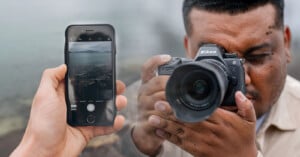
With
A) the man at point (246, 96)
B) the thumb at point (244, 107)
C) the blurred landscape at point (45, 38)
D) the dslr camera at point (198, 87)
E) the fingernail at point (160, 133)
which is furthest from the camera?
the blurred landscape at point (45, 38)

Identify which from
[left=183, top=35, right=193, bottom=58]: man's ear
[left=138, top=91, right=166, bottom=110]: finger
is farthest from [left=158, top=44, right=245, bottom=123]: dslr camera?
[left=183, top=35, right=193, bottom=58]: man's ear

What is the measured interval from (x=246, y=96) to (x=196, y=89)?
1.44 ft

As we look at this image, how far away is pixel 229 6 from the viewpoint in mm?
1982

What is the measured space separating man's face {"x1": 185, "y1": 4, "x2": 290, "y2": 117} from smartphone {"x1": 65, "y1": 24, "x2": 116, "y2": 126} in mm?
480

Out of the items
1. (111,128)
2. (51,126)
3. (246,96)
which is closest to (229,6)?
(246,96)

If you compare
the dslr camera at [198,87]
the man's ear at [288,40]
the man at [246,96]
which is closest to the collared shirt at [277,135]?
the man at [246,96]

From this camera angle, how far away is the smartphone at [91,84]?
1.56 metres

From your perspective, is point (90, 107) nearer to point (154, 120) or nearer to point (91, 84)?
point (91, 84)

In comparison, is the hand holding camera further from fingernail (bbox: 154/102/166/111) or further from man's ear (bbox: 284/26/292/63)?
man's ear (bbox: 284/26/292/63)

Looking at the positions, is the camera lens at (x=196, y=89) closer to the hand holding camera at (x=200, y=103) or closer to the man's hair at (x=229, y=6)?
the hand holding camera at (x=200, y=103)

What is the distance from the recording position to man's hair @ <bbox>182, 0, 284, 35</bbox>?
77.9 inches

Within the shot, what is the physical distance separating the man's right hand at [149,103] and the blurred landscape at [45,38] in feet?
0.77

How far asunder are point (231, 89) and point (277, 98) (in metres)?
0.53

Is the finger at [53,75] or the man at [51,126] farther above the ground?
the finger at [53,75]
